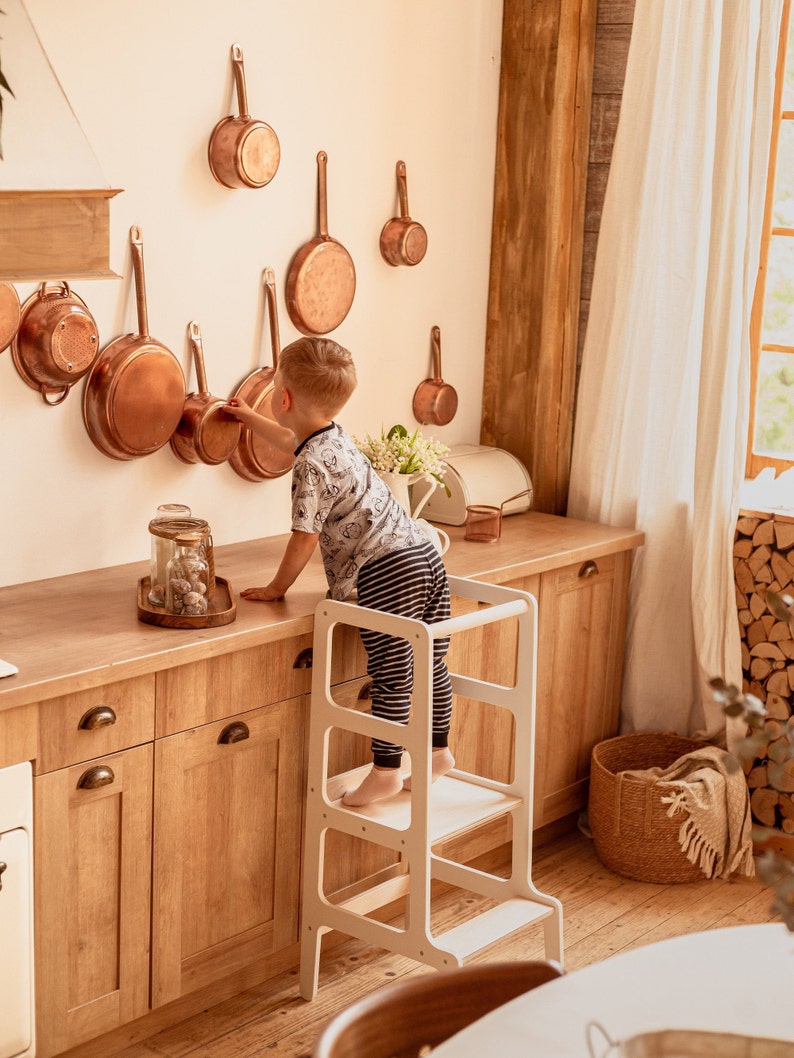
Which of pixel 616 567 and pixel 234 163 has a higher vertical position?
pixel 234 163

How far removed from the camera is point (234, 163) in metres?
2.84

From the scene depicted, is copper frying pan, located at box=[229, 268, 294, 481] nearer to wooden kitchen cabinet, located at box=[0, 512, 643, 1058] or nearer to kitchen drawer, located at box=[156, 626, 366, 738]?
wooden kitchen cabinet, located at box=[0, 512, 643, 1058]

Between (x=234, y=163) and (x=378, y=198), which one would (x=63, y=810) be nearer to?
(x=234, y=163)

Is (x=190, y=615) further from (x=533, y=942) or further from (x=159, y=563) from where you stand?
(x=533, y=942)

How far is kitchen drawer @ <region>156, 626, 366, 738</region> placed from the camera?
7.98 feet

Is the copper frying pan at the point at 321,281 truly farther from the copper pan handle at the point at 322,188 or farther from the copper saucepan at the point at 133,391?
the copper saucepan at the point at 133,391

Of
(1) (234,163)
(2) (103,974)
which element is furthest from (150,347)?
(2) (103,974)

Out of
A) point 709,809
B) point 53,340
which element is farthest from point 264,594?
point 709,809

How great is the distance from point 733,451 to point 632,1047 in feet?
7.39

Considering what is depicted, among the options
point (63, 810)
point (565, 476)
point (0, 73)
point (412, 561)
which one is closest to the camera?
point (0, 73)

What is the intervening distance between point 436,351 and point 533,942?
1544 millimetres

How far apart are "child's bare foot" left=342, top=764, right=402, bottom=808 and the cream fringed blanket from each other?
877mm

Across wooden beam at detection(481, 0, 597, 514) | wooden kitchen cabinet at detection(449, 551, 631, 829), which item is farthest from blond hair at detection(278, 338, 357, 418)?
wooden beam at detection(481, 0, 597, 514)

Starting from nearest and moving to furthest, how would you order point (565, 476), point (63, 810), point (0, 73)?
point (0, 73), point (63, 810), point (565, 476)
